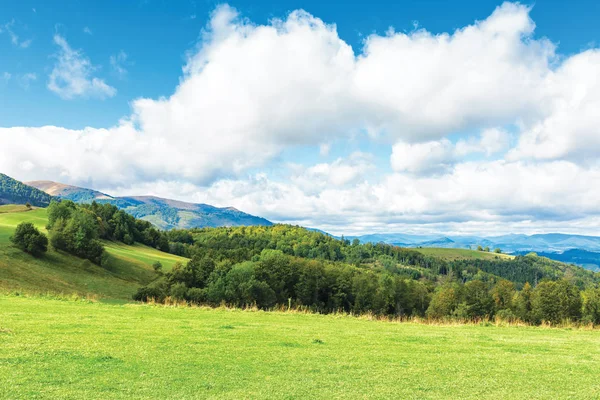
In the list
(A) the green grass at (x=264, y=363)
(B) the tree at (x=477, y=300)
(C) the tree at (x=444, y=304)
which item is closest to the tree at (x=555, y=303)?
(B) the tree at (x=477, y=300)

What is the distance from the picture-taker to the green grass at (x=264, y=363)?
934cm

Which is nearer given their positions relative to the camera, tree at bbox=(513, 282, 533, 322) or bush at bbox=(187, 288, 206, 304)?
bush at bbox=(187, 288, 206, 304)

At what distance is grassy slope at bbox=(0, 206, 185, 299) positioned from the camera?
57.0 m

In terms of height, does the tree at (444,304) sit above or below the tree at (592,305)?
below

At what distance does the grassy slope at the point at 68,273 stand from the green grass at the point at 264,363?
135 ft

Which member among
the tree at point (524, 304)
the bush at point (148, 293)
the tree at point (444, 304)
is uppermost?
the tree at point (524, 304)

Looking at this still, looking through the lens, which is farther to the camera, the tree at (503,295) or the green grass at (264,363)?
the tree at (503,295)

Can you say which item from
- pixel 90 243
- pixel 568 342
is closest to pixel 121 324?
pixel 568 342

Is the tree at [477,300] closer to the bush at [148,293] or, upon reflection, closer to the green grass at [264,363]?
the bush at [148,293]

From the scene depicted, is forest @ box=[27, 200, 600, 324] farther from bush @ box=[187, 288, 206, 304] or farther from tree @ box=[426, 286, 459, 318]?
bush @ box=[187, 288, 206, 304]

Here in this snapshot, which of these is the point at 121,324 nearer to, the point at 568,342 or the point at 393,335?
the point at 393,335

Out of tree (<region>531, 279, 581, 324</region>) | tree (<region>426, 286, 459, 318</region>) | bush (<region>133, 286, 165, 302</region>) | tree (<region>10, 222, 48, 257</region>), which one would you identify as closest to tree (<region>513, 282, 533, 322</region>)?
tree (<region>531, 279, 581, 324</region>)

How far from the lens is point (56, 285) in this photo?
58969mm

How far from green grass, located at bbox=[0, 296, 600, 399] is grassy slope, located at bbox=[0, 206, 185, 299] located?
41171mm
